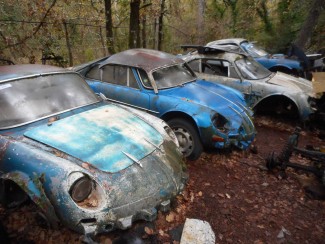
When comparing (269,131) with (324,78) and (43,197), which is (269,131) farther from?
(43,197)

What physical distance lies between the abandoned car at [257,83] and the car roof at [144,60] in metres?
1.35

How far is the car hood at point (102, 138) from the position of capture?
109 inches

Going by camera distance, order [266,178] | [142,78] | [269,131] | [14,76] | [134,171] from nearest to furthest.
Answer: [134,171], [14,76], [266,178], [142,78], [269,131]

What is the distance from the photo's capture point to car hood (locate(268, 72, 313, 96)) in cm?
617

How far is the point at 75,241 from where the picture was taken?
2854 mm

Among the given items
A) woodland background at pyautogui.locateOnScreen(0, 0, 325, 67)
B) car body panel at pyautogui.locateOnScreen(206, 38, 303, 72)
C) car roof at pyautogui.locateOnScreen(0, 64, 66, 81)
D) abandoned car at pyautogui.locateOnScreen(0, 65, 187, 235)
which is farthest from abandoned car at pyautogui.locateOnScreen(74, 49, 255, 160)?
car body panel at pyautogui.locateOnScreen(206, 38, 303, 72)

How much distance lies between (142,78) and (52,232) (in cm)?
314

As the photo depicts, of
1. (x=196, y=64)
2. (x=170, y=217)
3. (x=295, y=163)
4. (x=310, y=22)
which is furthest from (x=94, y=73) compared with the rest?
(x=310, y=22)

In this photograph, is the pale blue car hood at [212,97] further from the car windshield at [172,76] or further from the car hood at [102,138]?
the car hood at [102,138]

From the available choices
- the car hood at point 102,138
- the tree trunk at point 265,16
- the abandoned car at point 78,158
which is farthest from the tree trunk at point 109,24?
the tree trunk at point 265,16

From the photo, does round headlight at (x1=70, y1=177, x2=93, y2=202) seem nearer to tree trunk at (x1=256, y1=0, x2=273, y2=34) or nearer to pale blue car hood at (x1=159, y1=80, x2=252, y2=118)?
pale blue car hood at (x1=159, y1=80, x2=252, y2=118)

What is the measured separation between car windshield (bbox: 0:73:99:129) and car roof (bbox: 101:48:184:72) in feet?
5.13

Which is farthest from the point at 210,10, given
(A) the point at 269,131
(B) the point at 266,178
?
(B) the point at 266,178

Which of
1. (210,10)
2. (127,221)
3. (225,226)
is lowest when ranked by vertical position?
(225,226)
